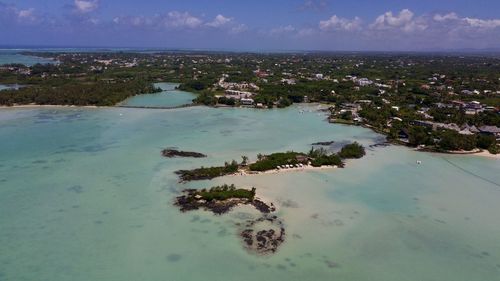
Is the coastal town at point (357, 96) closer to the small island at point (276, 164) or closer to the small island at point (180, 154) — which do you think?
the small island at point (276, 164)

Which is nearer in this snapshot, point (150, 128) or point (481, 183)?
point (481, 183)

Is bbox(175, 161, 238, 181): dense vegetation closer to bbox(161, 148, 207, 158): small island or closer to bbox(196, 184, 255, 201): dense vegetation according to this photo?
bbox(196, 184, 255, 201): dense vegetation

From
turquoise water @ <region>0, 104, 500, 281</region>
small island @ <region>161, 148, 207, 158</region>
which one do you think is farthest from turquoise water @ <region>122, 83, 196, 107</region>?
small island @ <region>161, 148, 207, 158</region>

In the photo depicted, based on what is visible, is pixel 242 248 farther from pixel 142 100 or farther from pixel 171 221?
pixel 142 100

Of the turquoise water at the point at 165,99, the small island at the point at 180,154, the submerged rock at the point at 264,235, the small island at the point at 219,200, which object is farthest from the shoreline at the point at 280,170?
the turquoise water at the point at 165,99

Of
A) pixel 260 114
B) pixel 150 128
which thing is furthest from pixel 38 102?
pixel 260 114

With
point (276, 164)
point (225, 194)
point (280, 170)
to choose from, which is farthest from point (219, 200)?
point (276, 164)
